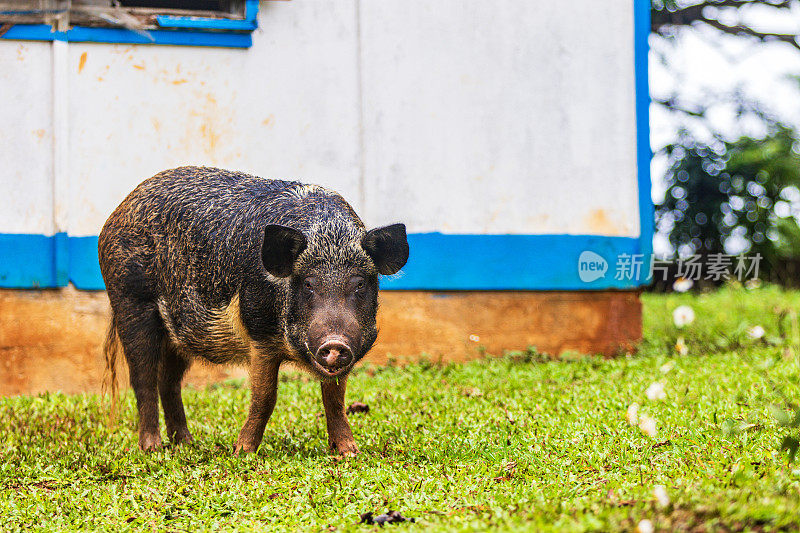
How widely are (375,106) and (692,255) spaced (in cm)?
881

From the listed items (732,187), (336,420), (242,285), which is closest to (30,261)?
(242,285)

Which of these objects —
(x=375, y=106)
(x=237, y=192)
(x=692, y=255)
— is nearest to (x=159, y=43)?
(x=375, y=106)

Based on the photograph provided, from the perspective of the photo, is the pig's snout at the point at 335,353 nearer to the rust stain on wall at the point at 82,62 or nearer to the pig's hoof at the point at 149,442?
the pig's hoof at the point at 149,442

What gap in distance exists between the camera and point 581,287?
880 centimetres

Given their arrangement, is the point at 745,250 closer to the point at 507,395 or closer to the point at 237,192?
the point at 507,395

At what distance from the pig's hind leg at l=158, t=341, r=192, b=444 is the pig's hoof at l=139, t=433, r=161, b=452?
0.19m

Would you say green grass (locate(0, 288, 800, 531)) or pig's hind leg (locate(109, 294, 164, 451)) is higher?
pig's hind leg (locate(109, 294, 164, 451))

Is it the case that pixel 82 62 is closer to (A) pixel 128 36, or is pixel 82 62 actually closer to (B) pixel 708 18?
(A) pixel 128 36

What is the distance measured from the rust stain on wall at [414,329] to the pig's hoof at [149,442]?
2.04m

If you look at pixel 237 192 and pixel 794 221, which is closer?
pixel 237 192

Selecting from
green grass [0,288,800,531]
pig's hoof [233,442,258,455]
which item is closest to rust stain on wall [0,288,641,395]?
green grass [0,288,800,531]

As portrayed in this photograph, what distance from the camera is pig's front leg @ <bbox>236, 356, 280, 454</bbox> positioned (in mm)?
5078

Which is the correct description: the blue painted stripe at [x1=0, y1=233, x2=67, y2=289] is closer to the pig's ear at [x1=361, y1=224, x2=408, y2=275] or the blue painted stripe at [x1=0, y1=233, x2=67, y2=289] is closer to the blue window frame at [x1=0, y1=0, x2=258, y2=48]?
the blue window frame at [x1=0, y1=0, x2=258, y2=48]

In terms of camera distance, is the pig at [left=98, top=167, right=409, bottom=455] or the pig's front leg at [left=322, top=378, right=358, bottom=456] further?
the pig's front leg at [left=322, top=378, right=358, bottom=456]
